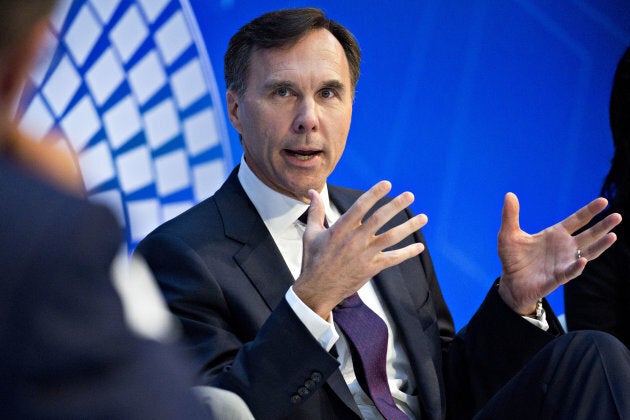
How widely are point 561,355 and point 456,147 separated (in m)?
1.74

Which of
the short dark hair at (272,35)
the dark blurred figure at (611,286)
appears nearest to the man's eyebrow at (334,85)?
the short dark hair at (272,35)

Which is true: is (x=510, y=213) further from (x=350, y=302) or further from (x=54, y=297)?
(x=54, y=297)

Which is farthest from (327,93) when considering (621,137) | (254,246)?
(621,137)

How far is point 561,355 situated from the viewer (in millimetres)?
1689

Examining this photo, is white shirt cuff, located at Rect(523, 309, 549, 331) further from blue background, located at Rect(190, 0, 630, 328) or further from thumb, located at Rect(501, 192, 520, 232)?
blue background, located at Rect(190, 0, 630, 328)

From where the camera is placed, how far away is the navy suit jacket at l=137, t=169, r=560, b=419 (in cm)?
165

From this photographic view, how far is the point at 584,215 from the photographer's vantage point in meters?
1.94

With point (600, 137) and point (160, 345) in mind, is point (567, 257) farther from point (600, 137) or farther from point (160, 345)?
point (600, 137)

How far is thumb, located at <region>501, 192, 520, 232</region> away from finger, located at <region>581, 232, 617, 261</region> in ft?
0.50

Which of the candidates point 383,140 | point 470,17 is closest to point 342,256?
point 383,140

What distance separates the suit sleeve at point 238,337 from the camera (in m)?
1.62

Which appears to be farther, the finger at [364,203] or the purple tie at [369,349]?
the purple tie at [369,349]

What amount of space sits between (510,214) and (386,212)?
1.45 feet

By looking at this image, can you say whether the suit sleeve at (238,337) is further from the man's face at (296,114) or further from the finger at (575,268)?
the finger at (575,268)
